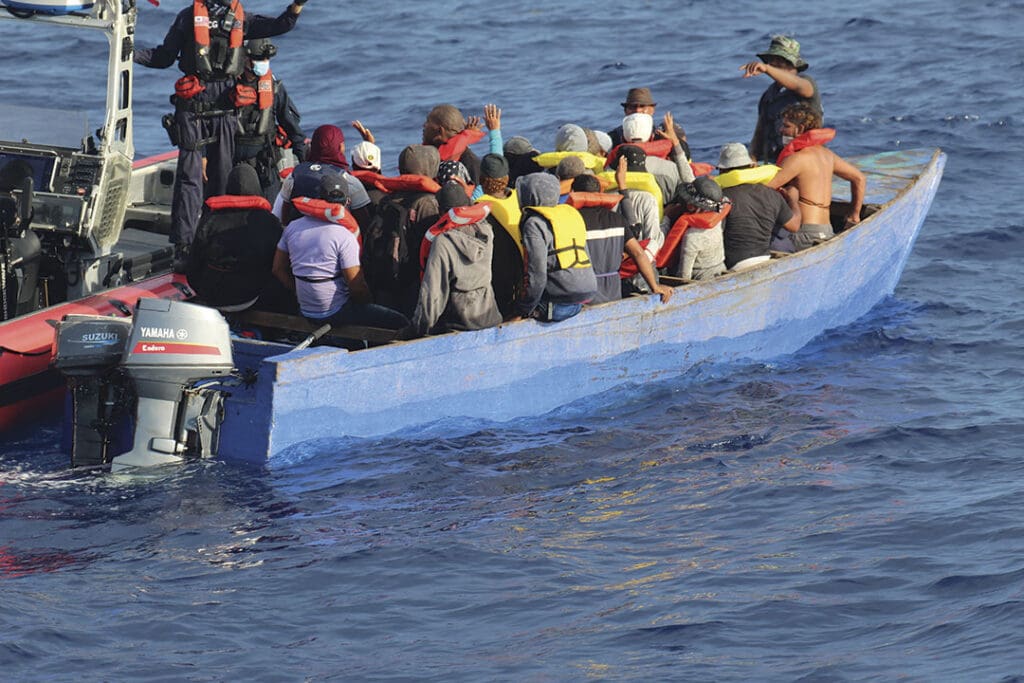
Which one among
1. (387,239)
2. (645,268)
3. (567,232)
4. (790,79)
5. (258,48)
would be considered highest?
(258,48)

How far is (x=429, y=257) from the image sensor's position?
379 inches

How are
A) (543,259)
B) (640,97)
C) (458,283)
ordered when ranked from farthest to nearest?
(640,97) → (543,259) → (458,283)

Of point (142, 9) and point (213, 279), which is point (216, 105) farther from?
point (142, 9)

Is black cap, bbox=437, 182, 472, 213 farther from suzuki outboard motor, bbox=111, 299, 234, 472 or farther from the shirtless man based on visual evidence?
the shirtless man

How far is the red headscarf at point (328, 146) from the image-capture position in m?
10.7

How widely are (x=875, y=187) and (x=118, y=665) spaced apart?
8.86 metres

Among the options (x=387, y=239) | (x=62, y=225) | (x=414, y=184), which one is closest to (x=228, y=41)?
(x=62, y=225)

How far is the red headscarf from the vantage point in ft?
35.0

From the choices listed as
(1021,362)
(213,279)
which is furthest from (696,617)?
(1021,362)

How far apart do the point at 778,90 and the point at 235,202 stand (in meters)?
5.31

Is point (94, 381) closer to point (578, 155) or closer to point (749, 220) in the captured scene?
point (578, 155)

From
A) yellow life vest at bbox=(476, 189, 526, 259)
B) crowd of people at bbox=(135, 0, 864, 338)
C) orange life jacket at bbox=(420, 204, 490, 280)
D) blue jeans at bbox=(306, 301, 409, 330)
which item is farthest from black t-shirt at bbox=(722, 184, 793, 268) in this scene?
blue jeans at bbox=(306, 301, 409, 330)

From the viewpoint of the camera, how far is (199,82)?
12219 millimetres

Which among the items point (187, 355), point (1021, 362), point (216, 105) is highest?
point (216, 105)
